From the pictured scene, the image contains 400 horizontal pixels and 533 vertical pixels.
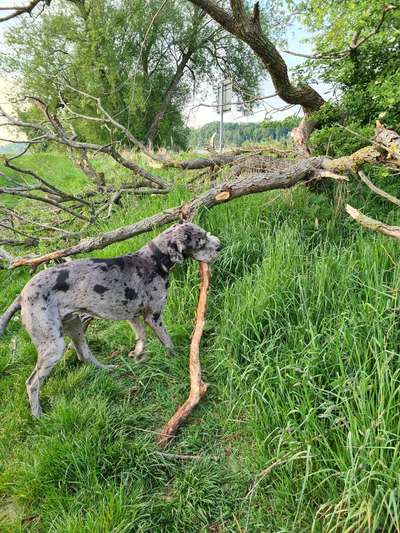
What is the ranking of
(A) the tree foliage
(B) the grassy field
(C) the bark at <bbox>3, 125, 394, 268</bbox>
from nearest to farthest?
(B) the grassy field → (C) the bark at <bbox>3, 125, 394, 268</bbox> → (A) the tree foliage

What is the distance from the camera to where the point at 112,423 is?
307 cm

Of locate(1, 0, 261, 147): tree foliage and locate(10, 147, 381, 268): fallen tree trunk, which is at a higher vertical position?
locate(1, 0, 261, 147): tree foliage

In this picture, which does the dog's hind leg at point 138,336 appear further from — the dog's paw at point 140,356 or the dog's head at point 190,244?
the dog's head at point 190,244

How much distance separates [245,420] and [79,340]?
194 cm

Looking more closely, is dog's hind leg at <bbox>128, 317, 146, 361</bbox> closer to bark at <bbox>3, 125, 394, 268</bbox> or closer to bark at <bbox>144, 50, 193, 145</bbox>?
bark at <bbox>3, 125, 394, 268</bbox>

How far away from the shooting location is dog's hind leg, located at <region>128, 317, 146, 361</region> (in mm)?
3978

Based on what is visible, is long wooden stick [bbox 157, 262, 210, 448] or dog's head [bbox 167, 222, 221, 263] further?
dog's head [bbox 167, 222, 221, 263]

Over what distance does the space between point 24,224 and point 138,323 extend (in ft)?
15.3

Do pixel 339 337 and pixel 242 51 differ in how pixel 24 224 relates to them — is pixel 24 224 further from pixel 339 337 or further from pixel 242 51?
pixel 242 51

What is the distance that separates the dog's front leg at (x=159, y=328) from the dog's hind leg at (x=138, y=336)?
0.19m

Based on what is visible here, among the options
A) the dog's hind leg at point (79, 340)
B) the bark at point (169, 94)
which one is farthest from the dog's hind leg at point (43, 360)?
the bark at point (169, 94)

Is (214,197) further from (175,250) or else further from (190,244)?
(175,250)

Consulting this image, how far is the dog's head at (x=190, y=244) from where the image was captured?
3.89m

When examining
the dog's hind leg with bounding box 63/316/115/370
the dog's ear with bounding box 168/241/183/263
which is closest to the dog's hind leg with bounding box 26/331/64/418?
the dog's hind leg with bounding box 63/316/115/370
